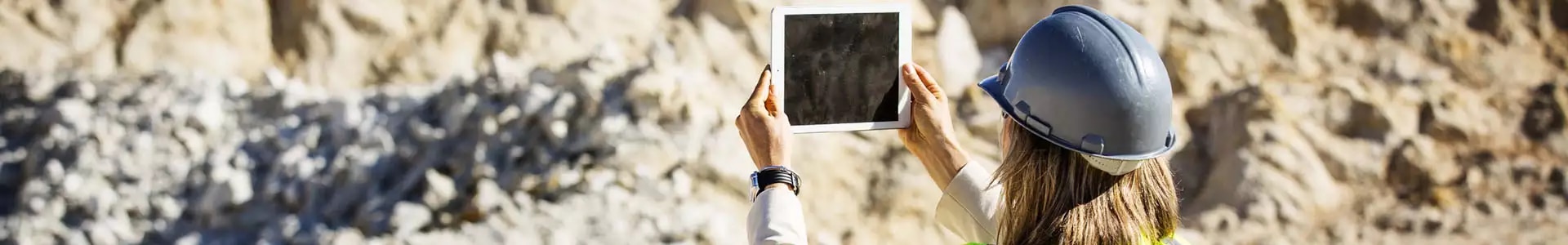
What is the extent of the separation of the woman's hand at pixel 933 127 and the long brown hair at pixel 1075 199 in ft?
1.10

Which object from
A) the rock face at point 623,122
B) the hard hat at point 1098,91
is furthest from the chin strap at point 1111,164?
the rock face at point 623,122

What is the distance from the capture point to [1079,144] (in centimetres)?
133

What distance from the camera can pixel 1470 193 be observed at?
4551 millimetres

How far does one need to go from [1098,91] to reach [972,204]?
0.47 metres

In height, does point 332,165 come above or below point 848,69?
above

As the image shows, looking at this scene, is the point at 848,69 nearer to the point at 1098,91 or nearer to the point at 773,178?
the point at 773,178

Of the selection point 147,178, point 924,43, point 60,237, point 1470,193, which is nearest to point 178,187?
point 147,178

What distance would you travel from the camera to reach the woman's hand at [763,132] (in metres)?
1.55

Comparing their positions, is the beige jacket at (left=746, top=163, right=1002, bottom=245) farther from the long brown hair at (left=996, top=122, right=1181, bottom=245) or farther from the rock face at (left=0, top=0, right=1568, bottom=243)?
the rock face at (left=0, top=0, right=1568, bottom=243)

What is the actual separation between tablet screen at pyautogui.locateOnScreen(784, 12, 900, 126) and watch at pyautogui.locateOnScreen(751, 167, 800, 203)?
0.21 m

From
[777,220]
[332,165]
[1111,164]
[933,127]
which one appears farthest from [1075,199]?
[332,165]

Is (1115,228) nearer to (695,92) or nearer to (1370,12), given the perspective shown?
(695,92)

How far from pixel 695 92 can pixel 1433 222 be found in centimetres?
254

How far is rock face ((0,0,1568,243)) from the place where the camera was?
3.61 m
